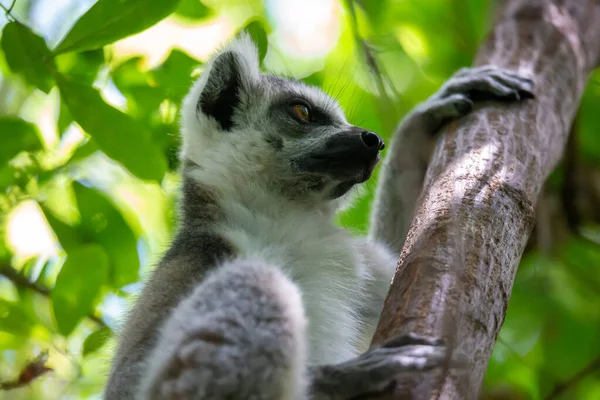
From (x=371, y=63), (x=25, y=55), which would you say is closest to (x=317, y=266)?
(x=371, y=63)

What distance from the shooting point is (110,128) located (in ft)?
13.9

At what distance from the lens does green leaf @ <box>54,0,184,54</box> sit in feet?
12.9

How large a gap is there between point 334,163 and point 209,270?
51.4 inches

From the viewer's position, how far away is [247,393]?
297 cm

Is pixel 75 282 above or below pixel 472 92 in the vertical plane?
below

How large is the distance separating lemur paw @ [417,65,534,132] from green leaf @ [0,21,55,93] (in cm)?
258

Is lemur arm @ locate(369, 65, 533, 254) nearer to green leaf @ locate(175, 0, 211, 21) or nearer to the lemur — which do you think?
the lemur

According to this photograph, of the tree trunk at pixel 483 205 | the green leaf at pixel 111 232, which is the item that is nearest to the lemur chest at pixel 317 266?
the tree trunk at pixel 483 205

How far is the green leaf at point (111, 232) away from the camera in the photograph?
4770 mm

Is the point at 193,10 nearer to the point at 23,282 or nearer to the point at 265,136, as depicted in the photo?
the point at 265,136

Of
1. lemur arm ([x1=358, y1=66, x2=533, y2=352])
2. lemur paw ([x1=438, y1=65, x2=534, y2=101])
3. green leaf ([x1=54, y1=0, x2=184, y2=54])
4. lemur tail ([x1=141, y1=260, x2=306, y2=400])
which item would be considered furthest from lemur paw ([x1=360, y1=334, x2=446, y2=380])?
lemur paw ([x1=438, y1=65, x2=534, y2=101])

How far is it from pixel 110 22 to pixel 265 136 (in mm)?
1468

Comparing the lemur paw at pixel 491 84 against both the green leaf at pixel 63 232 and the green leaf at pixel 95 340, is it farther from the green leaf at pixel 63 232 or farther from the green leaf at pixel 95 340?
A: the green leaf at pixel 95 340

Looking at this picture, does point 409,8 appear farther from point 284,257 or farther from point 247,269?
point 247,269
